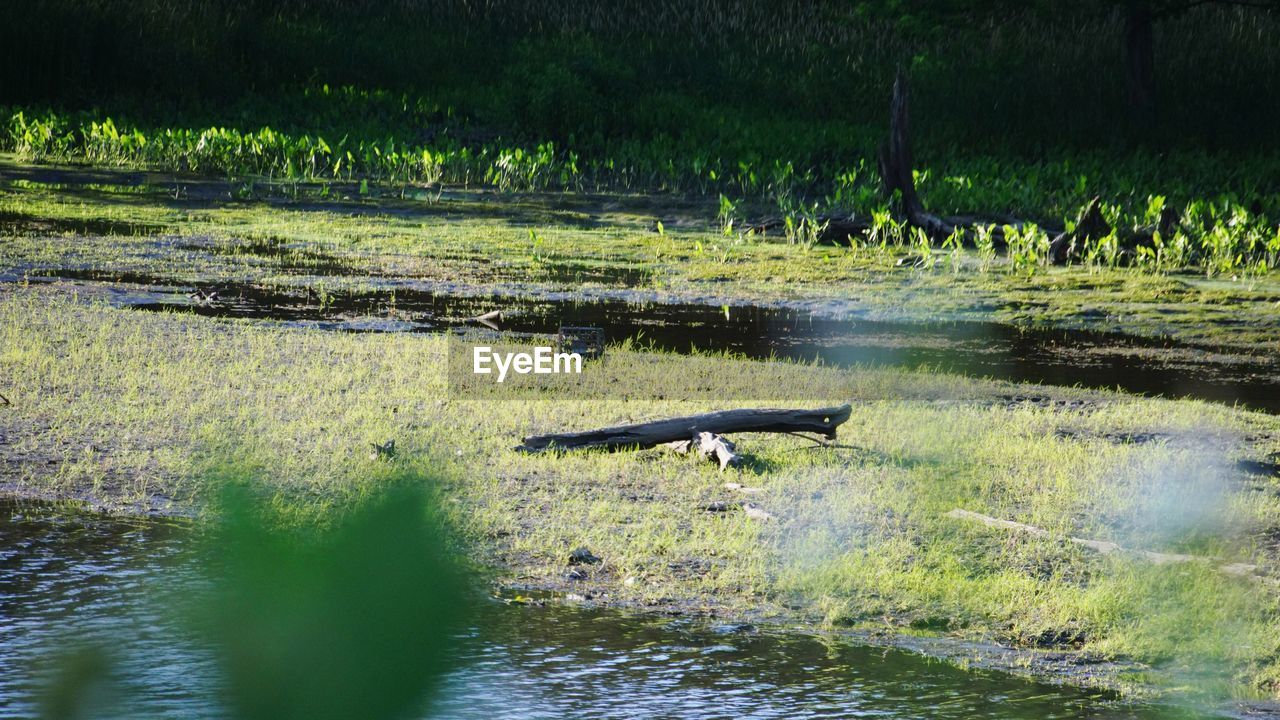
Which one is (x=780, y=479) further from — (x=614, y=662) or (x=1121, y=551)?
(x=614, y=662)

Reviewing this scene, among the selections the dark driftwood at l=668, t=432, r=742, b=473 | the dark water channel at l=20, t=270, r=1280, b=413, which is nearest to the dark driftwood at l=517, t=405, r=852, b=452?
the dark driftwood at l=668, t=432, r=742, b=473

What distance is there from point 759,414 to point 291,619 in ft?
17.8

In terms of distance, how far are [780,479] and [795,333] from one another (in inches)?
165

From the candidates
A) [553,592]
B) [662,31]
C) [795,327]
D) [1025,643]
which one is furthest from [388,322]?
[662,31]

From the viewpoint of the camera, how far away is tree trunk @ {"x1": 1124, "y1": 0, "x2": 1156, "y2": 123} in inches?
726

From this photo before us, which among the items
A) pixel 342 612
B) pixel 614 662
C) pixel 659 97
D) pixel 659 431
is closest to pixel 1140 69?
pixel 659 97

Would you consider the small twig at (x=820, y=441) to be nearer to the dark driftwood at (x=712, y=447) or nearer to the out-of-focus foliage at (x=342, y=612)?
the dark driftwood at (x=712, y=447)

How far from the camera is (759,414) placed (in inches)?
246

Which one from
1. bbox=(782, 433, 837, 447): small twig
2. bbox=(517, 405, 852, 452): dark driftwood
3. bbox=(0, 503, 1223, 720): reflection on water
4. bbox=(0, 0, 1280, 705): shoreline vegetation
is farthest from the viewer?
bbox=(782, 433, 837, 447): small twig

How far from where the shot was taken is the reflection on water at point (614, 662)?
135 inches

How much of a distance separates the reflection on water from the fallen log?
1261 mm

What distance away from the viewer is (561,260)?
12500mm

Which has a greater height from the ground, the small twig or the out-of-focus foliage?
the out-of-focus foliage

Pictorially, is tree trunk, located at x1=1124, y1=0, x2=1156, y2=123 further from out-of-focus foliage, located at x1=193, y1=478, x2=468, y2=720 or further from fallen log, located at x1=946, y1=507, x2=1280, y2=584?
out-of-focus foliage, located at x1=193, y1=478, x2=468, y2=720
